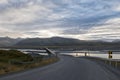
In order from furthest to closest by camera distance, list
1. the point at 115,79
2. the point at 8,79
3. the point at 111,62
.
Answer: the point at 111,62 < the point at 115,79 < the point at 8,79

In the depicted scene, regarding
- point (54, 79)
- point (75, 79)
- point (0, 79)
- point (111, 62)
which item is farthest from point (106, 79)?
point (111, 62)

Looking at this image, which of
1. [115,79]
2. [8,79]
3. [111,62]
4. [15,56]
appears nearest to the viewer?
[8,79]

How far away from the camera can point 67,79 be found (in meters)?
20.0

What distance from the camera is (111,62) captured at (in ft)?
144

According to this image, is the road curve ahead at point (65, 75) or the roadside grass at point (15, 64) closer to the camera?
the road curve ahead at point (65, 75)

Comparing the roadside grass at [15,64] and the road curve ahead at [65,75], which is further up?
the roadside grass at [15,64]

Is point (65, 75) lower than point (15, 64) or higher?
lower

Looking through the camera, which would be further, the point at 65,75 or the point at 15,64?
the point at 15,64

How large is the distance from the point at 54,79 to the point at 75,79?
1.25 metres

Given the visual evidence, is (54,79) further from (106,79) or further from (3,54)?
(3,54)

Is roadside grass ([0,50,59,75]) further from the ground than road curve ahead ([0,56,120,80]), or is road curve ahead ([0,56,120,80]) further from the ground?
roadside grass ([0,50,59,75])

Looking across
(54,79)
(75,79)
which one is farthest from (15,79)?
(75,79)

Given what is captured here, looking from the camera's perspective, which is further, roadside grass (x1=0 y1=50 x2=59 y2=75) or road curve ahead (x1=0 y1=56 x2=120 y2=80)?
roadside grass (x1=0 y1=50 x2=59 y2=75)

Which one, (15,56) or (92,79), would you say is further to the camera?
(15,56)
